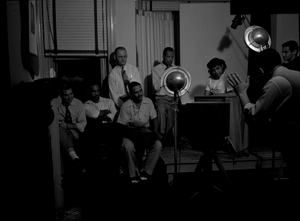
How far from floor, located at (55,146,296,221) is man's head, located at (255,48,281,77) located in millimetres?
1104

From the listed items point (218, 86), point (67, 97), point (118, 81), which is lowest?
point (67, 97)

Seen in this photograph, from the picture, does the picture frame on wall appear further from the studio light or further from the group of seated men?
the studio light

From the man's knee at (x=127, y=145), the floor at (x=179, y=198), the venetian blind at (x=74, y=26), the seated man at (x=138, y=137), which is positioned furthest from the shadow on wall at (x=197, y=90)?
the man's knee at (x=127, y=145)

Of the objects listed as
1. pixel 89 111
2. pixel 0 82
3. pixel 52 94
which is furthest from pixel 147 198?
pixel 0 82

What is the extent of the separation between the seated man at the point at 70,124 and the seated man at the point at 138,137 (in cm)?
63

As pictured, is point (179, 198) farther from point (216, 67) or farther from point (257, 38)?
point (257, 38)

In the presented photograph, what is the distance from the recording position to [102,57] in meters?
5.42

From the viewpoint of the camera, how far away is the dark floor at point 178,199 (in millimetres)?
2955

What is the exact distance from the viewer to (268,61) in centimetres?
267

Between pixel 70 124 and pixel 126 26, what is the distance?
2261mm

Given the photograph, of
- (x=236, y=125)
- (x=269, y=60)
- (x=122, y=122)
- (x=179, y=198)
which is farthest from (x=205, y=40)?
(x=179, y=198)

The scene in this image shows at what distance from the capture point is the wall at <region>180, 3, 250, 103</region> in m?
6.05

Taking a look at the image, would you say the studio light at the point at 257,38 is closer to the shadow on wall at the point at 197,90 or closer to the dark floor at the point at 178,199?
the shadow on wall at the point at 197,90

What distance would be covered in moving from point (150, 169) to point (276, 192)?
5.34 ft
